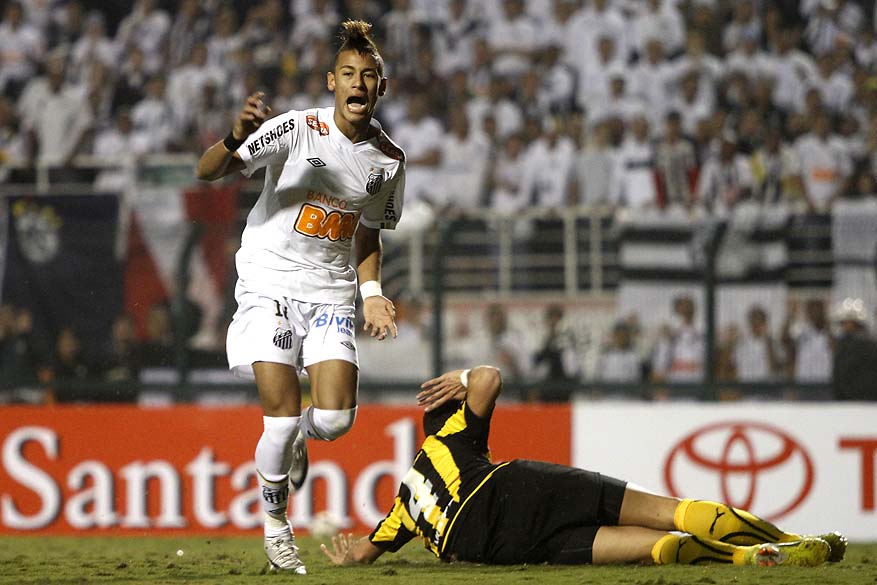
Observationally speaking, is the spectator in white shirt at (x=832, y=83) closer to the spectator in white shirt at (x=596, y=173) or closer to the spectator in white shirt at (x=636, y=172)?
the spectator in white shirt at (x=636, y=172)

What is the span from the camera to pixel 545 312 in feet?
33.6

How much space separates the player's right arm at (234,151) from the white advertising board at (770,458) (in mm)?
4884

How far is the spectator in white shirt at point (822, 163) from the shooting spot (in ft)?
42.4

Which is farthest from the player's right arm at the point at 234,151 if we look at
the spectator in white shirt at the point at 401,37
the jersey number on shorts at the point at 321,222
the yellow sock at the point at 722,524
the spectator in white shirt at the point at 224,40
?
the spectator in white shirt at the point at 224,40

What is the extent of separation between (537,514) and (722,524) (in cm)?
87

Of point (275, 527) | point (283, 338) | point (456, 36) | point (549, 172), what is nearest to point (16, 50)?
point (456, 36)

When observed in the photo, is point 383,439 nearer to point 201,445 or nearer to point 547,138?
point 201,445

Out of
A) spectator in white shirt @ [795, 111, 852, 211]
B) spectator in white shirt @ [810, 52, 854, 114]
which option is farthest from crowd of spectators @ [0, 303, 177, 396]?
spectator in white shirt @ [810, 52, 854, 114]

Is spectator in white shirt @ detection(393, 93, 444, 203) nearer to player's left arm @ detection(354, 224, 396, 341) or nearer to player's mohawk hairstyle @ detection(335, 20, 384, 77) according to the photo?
player's left arm @ detection(354, 224, 396, 341)

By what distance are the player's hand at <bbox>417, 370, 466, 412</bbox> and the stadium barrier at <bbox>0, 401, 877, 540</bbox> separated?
3.76 m

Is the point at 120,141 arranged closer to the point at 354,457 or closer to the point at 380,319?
the point at 354,457

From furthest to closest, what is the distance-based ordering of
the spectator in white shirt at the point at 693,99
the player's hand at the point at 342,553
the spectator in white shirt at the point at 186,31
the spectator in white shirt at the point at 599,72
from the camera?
1. the spectator in white shirt at the point at 186,31
2. the spectator in white shirt at the point at 599,72
3. the spectator in white shirt at the point at 693,99
4. the player's hand at the point at 342,553

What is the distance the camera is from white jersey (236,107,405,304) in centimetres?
632

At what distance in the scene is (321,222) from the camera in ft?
21.1
